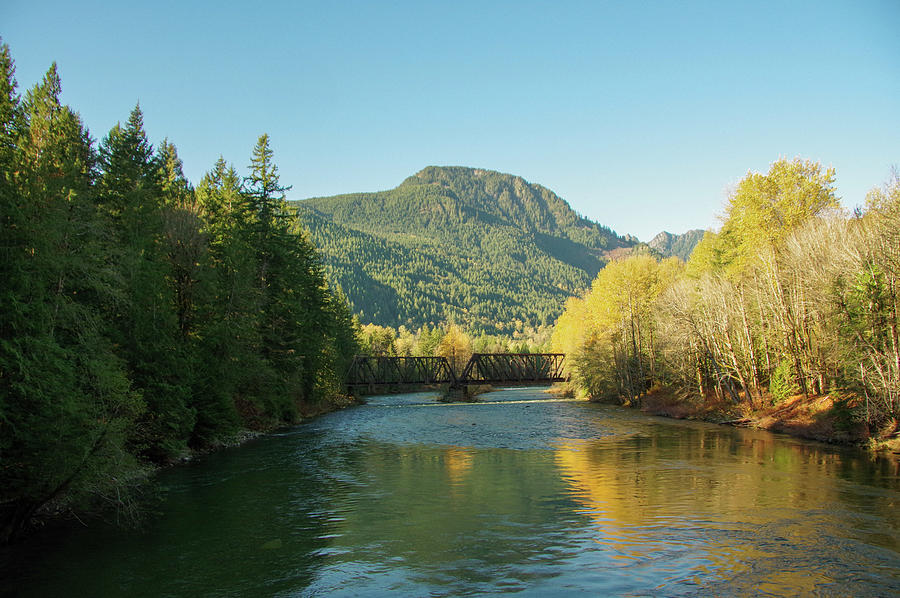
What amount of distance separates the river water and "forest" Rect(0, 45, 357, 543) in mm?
2049

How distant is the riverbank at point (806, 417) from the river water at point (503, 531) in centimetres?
152

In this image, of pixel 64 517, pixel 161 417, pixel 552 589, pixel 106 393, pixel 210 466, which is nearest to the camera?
pixel 552 589

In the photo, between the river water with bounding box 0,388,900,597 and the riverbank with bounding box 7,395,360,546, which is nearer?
the river water with bounding box 0,388,900,597

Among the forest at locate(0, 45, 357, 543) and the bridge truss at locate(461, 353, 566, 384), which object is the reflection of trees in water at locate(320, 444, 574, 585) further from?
the bridge truss at locate(461, 353, 566, 384)

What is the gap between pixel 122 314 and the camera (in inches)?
838

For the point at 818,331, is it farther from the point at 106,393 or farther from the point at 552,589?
the point at 106,393

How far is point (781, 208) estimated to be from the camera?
36.8 metres

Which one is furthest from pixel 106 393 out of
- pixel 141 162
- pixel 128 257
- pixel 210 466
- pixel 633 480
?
pixel 141 162

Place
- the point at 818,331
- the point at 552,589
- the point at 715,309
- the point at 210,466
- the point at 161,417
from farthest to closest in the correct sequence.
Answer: the point at 715,309 < the point at 818,331 < the point at 210,466 < the point at 161,417 < the point at 552,589

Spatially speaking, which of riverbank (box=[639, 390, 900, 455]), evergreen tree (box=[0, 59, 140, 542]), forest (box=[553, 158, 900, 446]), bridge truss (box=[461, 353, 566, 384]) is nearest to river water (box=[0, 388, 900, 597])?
riverbank (box=[639, 390, 900, 455])

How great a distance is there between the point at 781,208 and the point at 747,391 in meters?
12.3

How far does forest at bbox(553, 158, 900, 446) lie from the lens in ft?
81.4

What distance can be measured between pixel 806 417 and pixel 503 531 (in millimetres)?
24765

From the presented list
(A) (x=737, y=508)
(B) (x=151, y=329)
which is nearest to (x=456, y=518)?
(A) (x=737, y=508)
